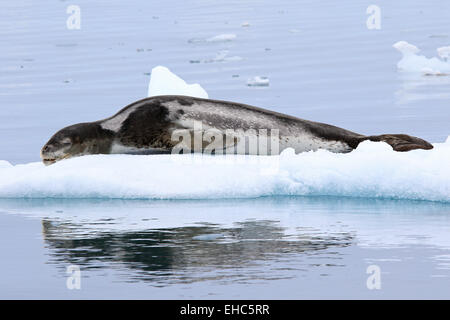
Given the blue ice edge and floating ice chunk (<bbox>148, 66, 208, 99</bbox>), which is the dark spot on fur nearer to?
the blue ice edge

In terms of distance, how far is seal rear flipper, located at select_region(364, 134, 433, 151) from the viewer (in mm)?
10258

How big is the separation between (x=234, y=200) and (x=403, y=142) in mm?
2313

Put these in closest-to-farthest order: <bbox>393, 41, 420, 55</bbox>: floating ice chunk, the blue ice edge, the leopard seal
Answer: the blue ice edge
the leopard seal
<bbox>393, 41, 420, 55</bbox>: floating ice chunk

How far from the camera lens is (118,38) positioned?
2788 cm

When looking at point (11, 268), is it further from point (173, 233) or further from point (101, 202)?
point (101, 202)

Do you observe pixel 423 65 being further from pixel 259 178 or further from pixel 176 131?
pixel 259 178

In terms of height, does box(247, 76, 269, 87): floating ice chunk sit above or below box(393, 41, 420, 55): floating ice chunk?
below

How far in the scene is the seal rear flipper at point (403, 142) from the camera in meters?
10.3

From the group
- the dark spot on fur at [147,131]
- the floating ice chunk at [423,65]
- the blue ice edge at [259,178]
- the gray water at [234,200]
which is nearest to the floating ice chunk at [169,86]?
the gray water at [234,200]

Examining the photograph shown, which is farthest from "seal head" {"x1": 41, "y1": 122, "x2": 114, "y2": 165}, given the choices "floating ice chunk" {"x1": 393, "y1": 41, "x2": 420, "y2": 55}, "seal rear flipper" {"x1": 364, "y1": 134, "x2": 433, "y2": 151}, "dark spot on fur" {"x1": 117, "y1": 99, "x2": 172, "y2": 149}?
"floating ice chunk" {"x1": 393, "y1": 41, "x2": 420, "y2": 55}

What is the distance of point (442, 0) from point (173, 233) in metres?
29.5

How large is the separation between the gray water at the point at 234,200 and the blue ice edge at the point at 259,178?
16 centimetres

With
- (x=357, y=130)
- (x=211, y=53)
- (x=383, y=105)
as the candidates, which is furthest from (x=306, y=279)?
(x=211, y=53)

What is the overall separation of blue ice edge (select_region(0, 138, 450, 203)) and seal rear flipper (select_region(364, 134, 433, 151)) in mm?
701
